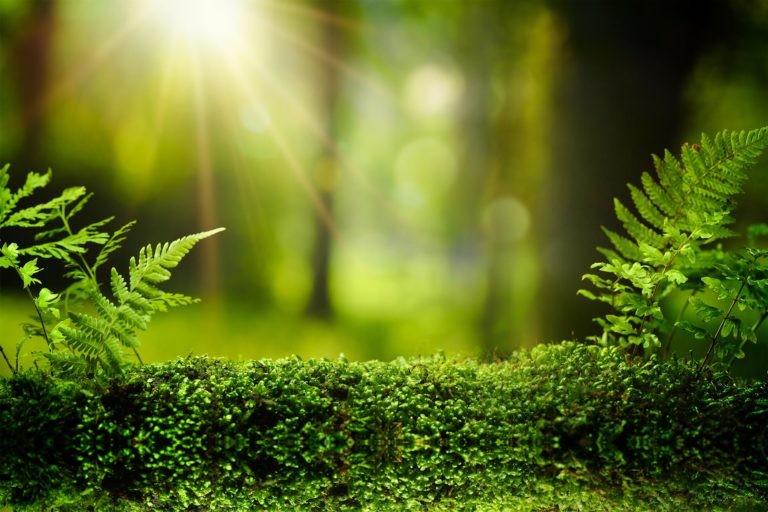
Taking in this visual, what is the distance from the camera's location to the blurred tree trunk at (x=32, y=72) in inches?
548

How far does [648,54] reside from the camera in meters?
6.90

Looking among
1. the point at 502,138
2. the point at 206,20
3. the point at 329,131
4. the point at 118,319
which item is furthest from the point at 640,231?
the point at 206,20

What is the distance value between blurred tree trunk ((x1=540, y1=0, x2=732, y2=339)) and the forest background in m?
0.02

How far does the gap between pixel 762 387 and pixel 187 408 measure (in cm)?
381

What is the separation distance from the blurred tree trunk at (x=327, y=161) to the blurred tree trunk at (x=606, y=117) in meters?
6.18

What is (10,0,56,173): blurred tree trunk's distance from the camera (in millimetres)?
13922

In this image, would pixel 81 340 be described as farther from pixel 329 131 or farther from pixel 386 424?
pixel 329 131

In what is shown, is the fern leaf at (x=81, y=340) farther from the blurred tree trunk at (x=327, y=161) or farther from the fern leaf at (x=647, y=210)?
the blurred tree trunk at (x=327, y=161)

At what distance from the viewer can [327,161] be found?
12906 mm

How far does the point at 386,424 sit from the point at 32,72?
13.3 metres

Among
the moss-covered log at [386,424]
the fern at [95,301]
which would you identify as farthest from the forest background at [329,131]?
the fern at [95,301]

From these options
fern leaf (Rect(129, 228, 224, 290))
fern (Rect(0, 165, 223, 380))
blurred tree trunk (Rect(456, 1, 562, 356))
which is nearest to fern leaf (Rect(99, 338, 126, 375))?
fern (Rect(0, 165, 223, 380))

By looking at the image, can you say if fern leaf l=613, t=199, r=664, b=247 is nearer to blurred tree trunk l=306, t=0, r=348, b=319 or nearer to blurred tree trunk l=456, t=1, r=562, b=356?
blurred tree trunk l=456, t=1, r=562, b=356

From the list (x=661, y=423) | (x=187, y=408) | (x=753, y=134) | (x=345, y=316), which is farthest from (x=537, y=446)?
(x=345, y=316)
